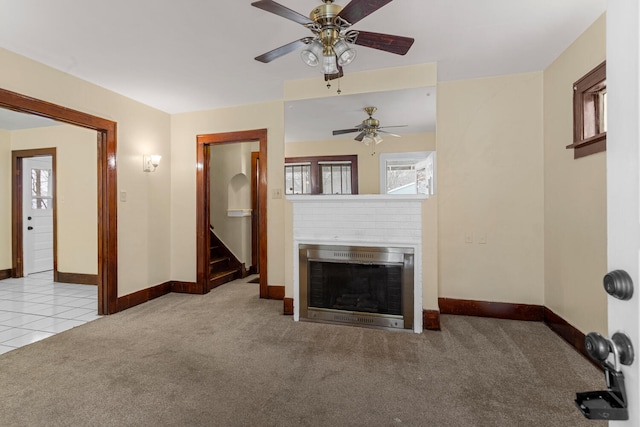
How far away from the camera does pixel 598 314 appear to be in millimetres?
2422

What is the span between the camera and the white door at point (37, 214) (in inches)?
223

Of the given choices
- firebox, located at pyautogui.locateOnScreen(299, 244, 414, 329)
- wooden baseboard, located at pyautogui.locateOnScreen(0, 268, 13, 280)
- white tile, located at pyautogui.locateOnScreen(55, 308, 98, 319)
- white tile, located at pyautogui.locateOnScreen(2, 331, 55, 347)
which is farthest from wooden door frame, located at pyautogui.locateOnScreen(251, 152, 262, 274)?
wooden baseboard, located at pyautogui.locateOnScreen(0, 268, 13, 280)

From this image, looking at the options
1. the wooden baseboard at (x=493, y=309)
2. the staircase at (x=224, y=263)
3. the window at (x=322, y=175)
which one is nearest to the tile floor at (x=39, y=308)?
the staircase at (x=224, y=263)

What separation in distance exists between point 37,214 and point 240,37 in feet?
18.7

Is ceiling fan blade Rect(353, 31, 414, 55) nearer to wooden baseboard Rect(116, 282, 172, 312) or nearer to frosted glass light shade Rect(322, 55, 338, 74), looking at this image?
frosted glass light shade Rect(322, 55, 338, 74)

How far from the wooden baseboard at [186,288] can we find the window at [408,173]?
3.00m

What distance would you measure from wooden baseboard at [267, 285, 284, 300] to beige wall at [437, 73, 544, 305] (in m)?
1.99

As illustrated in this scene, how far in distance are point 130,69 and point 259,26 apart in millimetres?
1603

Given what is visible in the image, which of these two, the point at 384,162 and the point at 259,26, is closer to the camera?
the point at 259,26

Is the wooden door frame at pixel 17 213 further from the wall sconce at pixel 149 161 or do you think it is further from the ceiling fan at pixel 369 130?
the ceiling fan at pixel 369 130

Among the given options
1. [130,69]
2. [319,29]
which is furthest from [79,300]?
[319,29]

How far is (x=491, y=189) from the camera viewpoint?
3.48 metres

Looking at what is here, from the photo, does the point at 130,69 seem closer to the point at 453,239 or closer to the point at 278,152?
the point at 278,152

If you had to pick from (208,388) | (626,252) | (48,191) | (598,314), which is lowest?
(208,388)
